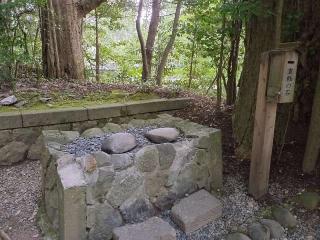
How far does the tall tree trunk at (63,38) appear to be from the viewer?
4.83 m

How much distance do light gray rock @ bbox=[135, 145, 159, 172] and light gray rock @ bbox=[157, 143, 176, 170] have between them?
3 centimetres

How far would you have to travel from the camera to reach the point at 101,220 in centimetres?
212

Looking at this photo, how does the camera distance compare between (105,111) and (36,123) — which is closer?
(36,123)

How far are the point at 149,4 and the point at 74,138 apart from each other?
6.33m

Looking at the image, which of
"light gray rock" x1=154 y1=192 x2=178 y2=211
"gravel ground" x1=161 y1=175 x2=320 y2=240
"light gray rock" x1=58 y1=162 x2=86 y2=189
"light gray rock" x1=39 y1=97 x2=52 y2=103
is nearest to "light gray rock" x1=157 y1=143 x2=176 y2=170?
"light gray rock" x1=154 y1=192 x2=178 y2=211

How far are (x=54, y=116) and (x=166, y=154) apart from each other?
1580 millimetres

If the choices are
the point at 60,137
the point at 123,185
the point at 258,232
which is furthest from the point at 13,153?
the point at 258,232

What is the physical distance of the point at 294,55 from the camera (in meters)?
2.37

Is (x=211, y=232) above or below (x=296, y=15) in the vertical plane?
below

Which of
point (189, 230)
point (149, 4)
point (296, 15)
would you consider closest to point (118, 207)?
point (189, 230)

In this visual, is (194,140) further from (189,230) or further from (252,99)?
(252,99)

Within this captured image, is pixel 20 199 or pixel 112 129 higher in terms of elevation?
pixel 112 129

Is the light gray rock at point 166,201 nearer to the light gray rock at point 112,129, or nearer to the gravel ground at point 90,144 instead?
the gravel ground at point 90,144

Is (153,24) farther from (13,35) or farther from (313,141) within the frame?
(313,141)
